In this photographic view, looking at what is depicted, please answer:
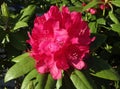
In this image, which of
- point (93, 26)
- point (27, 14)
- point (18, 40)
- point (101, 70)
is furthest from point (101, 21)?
point (101, 70)

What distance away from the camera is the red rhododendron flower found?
2.07 m

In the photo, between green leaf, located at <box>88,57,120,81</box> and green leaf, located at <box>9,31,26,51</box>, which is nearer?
green leaf, located at <box>88,57,120,81</box>

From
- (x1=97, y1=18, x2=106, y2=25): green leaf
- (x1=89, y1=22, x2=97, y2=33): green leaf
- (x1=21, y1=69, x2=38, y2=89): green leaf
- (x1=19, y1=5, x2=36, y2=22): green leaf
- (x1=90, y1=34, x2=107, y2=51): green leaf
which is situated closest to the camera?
(x1=21, y1=69, x2=38, y2=89): green leaf

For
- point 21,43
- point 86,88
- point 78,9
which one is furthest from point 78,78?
point 78,9

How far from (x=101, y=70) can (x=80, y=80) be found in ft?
0.66

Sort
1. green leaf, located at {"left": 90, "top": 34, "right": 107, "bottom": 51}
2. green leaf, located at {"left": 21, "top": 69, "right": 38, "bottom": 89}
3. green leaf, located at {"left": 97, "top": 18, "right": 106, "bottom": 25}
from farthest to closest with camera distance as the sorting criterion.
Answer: green leaf, located at {"left": 97, "top": 18, "right": 106, "bottom": 25}, green leaf, located at {"left": 90, "top": 34, "right": 107, "bottom": 51}, green leaf, located at {"left": 21, "top": 69, "right": 38, "bottom": 89}

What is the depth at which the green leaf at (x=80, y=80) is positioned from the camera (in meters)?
2.13

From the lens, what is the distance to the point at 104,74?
227 centimetres

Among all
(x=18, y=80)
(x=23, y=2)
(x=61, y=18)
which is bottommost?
(x=18, y=80)

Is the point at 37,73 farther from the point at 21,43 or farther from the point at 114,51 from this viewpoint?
the point at 114,51

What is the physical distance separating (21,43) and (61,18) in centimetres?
63

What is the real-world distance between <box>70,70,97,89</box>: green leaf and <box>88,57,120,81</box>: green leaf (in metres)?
0.13

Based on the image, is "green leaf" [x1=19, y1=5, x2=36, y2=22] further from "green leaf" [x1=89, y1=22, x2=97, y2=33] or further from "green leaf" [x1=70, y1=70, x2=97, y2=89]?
"green leaf" [x1=70, y1=70, x2=97, y2=89]

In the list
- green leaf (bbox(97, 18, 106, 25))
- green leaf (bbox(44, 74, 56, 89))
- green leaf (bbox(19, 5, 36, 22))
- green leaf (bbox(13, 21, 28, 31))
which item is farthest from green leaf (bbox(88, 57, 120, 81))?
green leaf (bbox(97, 18, 106, 25))
